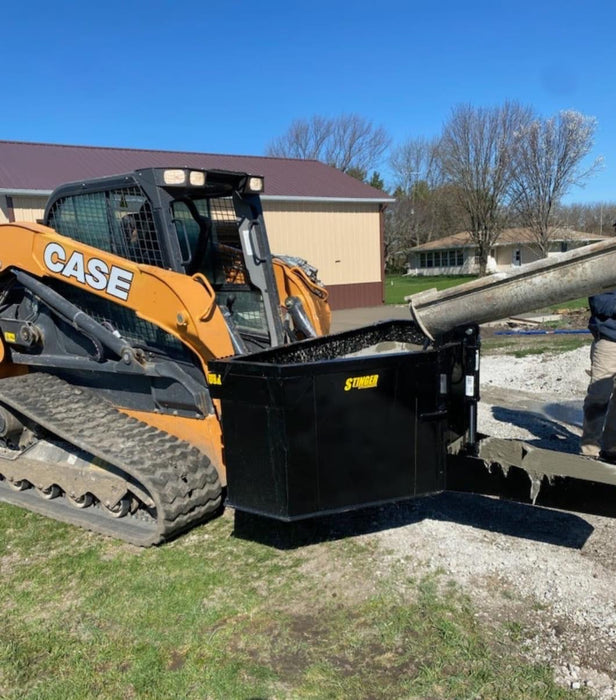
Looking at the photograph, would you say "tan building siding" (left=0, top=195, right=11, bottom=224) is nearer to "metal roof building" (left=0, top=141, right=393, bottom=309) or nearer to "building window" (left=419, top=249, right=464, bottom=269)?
"metal roof building" (left=0, top=141, right=393, bottom=309)

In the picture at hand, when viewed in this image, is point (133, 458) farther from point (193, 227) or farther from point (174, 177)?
point (174, 177)

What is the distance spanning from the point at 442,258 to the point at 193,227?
51376 millimetres

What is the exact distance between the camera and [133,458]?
13.7 feet

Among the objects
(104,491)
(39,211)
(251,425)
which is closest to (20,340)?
(104,491)

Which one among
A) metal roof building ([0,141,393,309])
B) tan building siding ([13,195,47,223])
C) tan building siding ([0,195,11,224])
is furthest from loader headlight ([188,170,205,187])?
metal roof building ([0,141,393,309])

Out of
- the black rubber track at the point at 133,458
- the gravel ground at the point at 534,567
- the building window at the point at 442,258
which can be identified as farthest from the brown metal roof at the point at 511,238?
the black rubber track at the point at 133,458

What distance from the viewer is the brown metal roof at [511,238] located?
35.2m

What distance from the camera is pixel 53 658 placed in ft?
10.2

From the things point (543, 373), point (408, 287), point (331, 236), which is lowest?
point (408, 287)

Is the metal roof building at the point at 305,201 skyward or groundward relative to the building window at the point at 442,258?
skyward

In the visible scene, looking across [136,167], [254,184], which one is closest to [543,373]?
[254,184]

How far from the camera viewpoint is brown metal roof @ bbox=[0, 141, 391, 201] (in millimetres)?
17523

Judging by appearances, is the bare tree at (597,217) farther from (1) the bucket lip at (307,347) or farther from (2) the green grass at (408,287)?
(1) the bucket lip at (307,347)

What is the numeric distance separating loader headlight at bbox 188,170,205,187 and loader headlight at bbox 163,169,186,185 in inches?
1.8
